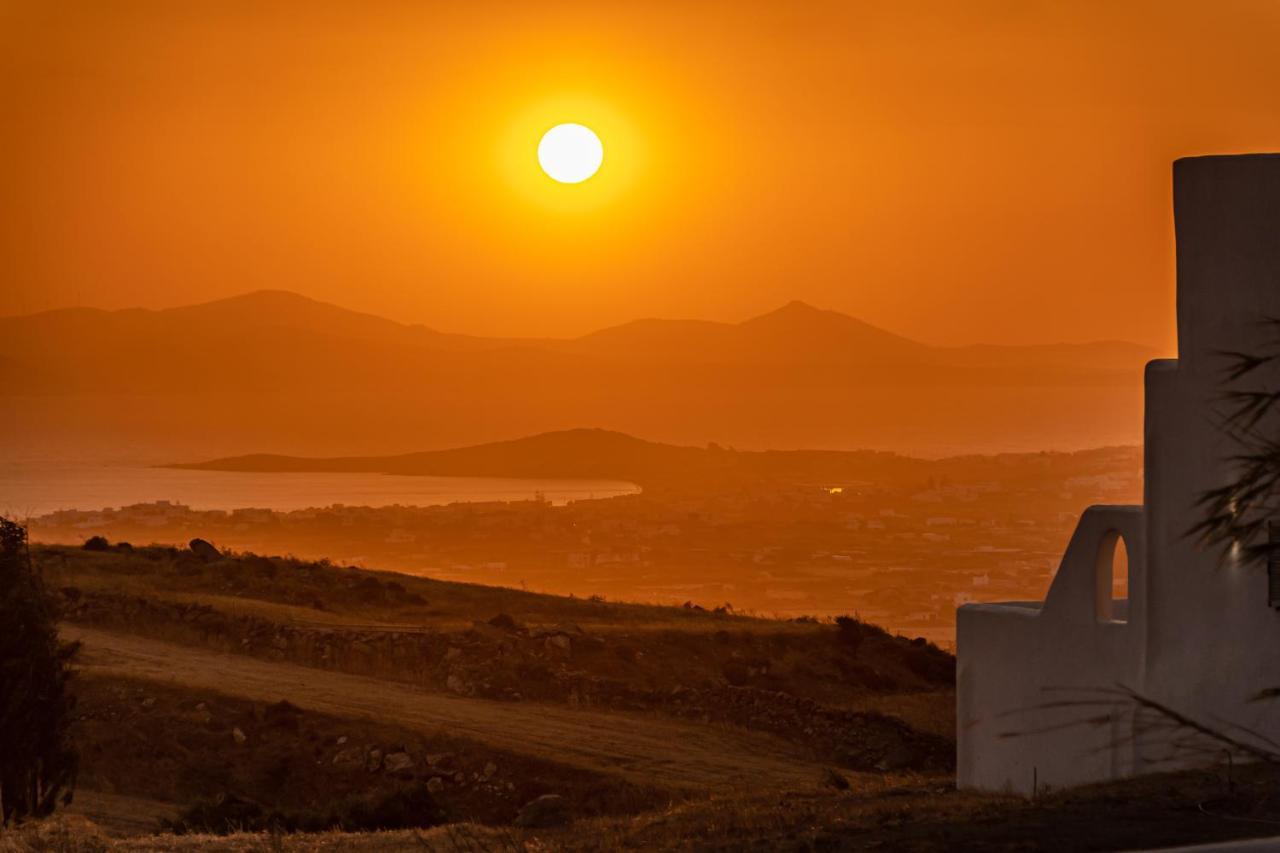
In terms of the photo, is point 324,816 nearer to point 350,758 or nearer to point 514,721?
point 350,758

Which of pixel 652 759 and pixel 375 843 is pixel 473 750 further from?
pixel 375 843

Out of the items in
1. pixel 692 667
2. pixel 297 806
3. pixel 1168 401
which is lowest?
pixel 297 806

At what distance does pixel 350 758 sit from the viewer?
26203mm

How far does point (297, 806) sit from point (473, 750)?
2.92 metres

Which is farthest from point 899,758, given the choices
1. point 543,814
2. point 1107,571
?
point 1107,571

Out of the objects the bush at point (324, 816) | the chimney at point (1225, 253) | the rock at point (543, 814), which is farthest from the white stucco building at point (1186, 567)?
the bush at point (324, 816)

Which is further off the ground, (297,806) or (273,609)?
(273,609)

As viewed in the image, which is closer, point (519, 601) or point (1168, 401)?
point (1168, 401)

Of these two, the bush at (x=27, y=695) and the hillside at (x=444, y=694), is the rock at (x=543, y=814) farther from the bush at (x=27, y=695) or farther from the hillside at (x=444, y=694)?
the bush at (x=27, y=695)

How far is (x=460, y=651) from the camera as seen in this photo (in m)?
35.2

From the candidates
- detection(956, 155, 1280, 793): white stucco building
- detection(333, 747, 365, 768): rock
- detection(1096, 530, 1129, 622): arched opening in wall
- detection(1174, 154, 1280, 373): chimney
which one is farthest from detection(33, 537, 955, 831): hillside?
detection(1174, 154, 1280, 373): chimney

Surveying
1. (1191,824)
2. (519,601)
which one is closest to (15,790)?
(1191,824)

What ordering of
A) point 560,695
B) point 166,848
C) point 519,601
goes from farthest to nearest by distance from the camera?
point 519,601 → point 560,695 → point 166,848

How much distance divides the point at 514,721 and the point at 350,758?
13.7 ft
